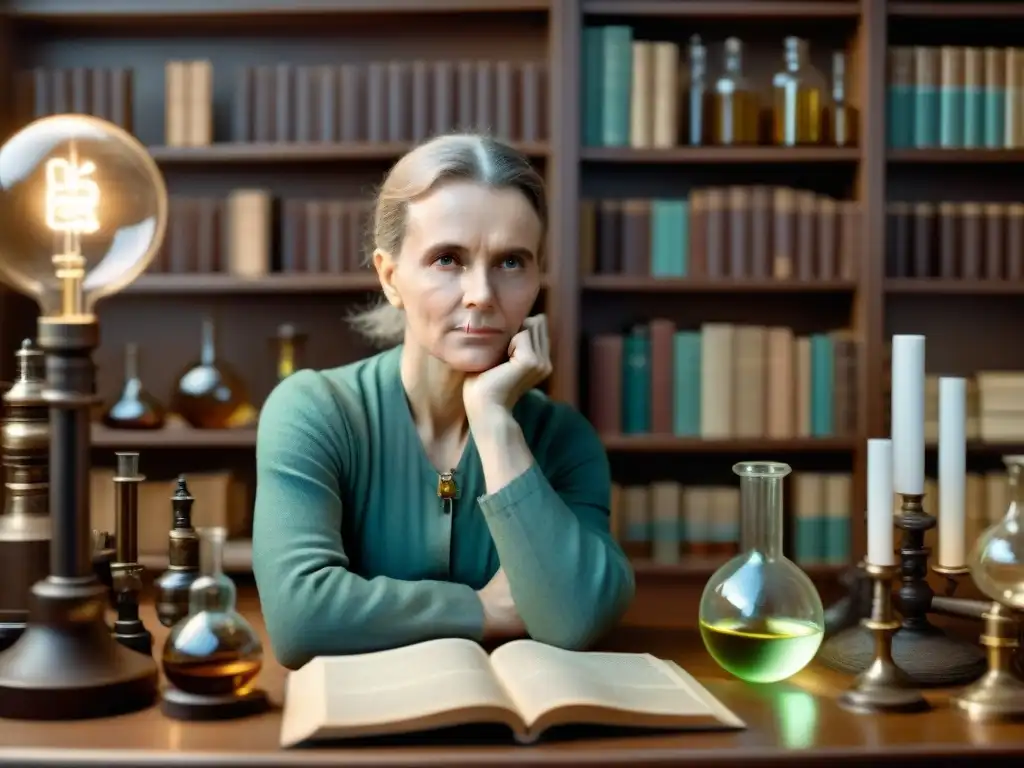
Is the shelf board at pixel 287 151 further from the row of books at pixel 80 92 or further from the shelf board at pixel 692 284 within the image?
the shelf board at pixel 692 284

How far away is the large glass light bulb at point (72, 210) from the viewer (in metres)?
1.18

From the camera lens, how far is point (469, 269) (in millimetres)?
1500

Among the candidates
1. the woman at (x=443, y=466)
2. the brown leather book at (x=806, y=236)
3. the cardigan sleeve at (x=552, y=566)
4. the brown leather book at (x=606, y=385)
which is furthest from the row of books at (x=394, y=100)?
the cardigan sleeve at (x=552, y=566)

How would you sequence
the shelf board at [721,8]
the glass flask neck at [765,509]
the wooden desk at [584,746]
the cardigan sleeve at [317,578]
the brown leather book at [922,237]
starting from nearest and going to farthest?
the wooden desk at [584,746]
the glass flask neck at [765,509]
the cardigan sleeve at [317,578]
the shelf board at [721,8]
the brown leather book at [922,237]

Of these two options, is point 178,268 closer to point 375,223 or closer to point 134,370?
point 134,370

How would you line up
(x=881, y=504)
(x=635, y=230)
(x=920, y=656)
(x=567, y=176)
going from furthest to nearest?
(x=635, y=230) < (x=567, y=176) < (x=920, y=656) < (x=881, y=504)

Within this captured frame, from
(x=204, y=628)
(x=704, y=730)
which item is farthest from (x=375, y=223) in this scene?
(x=704, y=730)

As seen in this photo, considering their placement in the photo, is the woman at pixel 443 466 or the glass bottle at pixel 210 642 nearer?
the glass bottle at pixel 210 642

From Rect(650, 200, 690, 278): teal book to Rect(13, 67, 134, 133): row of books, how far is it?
55.5 inches

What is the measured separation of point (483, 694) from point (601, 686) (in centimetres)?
13

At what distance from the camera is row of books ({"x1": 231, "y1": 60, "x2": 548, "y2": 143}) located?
10.6 ft

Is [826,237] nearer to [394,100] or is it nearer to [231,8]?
[394,100]

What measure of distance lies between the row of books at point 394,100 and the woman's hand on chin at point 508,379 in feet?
5.81

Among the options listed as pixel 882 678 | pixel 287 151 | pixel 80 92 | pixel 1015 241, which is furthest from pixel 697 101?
pixel 882 678
